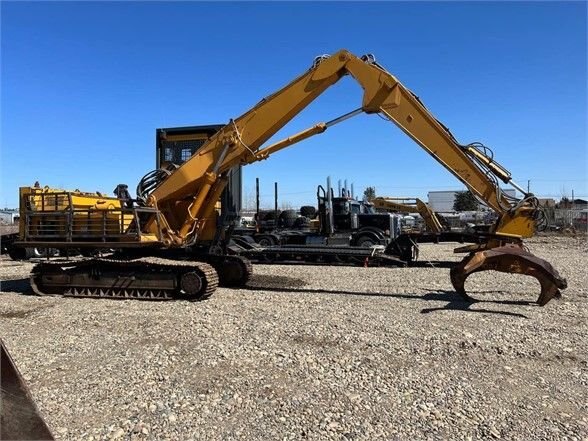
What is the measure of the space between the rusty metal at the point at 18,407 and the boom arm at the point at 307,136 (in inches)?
293

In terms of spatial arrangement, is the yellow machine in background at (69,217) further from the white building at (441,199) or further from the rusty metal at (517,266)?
the white building at (441,199)

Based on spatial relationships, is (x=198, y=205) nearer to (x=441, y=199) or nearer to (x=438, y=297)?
(x=438, y=297)

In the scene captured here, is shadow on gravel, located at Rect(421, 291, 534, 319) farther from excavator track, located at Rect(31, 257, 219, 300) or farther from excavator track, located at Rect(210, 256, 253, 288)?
excavator track, located at Rect(31, 257, 219, 300)

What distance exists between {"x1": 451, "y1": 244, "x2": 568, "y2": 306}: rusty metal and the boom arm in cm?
56

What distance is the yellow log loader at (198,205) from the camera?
9406 millimetres

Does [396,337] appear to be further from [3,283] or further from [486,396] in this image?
[3,283]

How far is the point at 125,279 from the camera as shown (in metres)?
9.85

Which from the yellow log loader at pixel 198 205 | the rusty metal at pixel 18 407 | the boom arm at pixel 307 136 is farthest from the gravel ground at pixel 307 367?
the boom arm at pixel 307 136

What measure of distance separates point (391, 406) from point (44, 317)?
601 centimetres

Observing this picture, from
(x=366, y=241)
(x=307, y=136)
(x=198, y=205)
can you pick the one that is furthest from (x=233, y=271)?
(x=366, y=241)

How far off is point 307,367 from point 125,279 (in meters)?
5.65

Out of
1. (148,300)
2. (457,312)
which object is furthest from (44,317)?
(457,312)

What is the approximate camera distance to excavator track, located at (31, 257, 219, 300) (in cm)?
949

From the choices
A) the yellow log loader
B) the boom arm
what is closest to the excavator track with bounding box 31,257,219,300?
the yellow log loader
